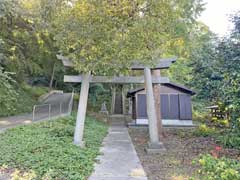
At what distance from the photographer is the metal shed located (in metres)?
16.6

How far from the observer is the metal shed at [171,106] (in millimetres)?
16625

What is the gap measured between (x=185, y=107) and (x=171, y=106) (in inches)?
Result: 34.4

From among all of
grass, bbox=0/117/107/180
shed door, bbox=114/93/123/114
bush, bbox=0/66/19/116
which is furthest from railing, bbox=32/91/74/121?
shed door, bbox=114/93/123/114

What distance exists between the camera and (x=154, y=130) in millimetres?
9078

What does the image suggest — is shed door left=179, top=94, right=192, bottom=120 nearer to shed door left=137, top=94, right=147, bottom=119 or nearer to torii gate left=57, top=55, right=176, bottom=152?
shed door left=137, top=94, right=147, bottom=119

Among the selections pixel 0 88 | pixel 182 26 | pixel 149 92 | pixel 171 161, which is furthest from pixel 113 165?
pixel 182 26

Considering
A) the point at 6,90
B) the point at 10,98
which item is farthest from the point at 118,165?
the point at 6,90

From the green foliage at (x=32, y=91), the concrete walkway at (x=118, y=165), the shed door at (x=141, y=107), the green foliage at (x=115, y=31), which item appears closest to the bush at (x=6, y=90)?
the green foliage at (x=115, y=31)

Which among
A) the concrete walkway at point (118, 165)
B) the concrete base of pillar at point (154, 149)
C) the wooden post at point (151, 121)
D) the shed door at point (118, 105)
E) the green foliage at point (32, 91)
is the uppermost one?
the green foliage at point (32, 91)

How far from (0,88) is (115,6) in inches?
220

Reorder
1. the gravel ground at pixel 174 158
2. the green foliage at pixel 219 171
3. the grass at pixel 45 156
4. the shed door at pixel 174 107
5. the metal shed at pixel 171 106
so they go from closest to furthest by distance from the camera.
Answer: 1. the green foliage at pixel 219 171
2. the grass at pixel 45 156
3. the gravel ground at pixel 174 158
4. the metal shed at pixel 171 106
5. the shed door at pixel 174 107

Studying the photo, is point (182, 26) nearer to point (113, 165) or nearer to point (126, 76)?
point (126, 76)

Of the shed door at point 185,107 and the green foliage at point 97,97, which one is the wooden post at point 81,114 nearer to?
the shed door at point 185,107

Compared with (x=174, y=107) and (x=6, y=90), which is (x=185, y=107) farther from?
(x=6, y=90)
